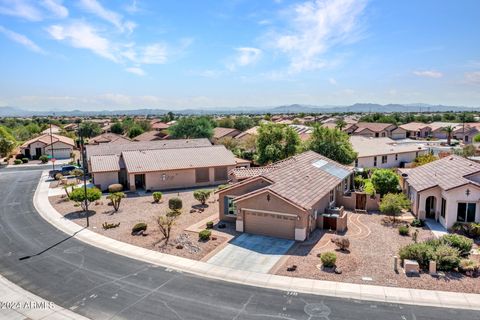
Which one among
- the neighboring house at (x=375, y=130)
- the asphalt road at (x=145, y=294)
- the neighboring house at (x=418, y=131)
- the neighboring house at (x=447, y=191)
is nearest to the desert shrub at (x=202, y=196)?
the asphalt road at (x=145, y=294)

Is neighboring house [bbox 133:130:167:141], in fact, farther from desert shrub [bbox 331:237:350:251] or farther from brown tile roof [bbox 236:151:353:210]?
desert shrub [bbox 331:237:350:251]

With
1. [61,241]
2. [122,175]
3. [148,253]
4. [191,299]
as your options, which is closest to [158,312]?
[191,299]

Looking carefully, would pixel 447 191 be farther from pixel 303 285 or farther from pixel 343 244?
pixel 303 285

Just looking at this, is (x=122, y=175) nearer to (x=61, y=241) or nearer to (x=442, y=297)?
(x=61, y=241)

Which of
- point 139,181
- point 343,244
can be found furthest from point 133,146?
point 343,244

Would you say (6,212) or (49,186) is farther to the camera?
(49,186)

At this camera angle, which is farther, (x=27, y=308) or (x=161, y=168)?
(x=161, y=168)
